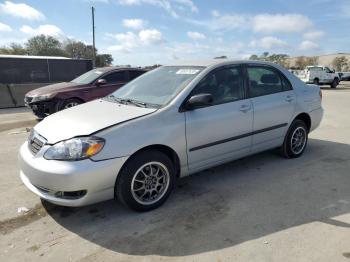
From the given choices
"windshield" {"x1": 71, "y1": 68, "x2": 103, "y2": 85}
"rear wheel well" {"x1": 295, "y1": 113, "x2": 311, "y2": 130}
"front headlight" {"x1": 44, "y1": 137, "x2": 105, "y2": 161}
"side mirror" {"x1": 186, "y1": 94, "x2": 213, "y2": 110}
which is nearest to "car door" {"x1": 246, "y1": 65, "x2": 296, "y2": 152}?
"rear wheel well" {"x1": 295, "y1": 113, "x2": 311, "y2": 130}

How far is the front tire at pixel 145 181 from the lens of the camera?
133 inches

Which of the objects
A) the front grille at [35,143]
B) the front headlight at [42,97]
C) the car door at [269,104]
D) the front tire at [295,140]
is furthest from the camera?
the front headlight at [42,97]

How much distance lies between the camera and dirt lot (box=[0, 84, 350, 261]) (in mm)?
2895

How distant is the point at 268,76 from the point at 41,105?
634cm

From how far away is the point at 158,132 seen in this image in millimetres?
3527

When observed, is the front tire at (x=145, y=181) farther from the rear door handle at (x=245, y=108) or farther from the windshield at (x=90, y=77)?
the windshield at (x=90, y=77)

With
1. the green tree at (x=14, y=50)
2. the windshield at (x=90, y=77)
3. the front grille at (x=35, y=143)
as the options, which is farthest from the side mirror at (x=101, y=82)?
the green tree at (x=14, y=50)

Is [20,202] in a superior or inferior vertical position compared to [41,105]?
inferior

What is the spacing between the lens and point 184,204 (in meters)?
3.83

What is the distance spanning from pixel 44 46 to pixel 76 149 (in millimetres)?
65273

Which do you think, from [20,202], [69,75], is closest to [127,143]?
[20,202]

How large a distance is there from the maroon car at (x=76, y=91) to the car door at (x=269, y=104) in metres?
5.56

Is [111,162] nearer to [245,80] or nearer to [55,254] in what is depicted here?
[55,254]

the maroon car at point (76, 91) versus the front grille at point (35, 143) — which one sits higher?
the maroon car at point (76, 91)
